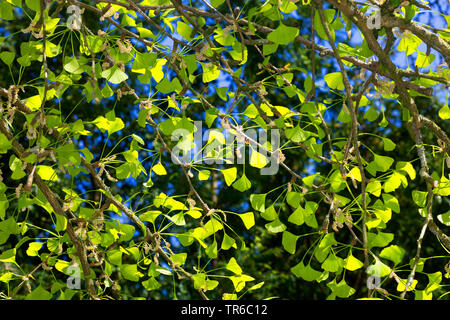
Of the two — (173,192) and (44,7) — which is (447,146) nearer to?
(44,7)

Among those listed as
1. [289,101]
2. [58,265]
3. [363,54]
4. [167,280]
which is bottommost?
[167,280]

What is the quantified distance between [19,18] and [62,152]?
5.27 ft

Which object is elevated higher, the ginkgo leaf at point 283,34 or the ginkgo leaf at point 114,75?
the ginkgo leaf at point 283,34

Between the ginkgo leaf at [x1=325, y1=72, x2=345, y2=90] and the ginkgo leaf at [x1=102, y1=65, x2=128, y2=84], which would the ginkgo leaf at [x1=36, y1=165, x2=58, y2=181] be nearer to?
the ginkgo leaf at [x1=102, y1=65, x2=128, y2=84]

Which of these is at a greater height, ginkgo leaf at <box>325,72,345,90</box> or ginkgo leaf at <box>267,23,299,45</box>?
ginkgo leaf at <box>267,23,299,45</box>

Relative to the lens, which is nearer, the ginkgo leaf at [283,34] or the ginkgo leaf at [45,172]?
the ginkgo leaf at [283,34]

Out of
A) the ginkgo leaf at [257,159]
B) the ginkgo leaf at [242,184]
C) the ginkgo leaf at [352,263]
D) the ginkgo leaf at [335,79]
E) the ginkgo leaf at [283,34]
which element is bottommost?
the ginkgo leaf at [352,263]

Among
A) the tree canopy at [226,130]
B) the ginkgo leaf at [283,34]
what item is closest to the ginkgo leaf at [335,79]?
the tree canopy at [226,130]

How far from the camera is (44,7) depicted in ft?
2.50

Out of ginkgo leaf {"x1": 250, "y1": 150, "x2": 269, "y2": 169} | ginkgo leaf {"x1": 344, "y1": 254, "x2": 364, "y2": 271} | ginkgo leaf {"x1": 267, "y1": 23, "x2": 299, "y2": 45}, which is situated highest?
ginkgo leaf {"x1": 267, "y1": 23, "x2": 299, "y2": 45}

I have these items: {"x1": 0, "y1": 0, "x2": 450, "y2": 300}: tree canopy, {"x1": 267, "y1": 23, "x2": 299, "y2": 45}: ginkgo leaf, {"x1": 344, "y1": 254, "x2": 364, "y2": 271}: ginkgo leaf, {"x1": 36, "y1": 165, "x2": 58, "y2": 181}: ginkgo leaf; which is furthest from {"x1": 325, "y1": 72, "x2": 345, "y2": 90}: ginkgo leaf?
{"x1": 36, "y1": 165, "x2": 58, "y2": 181}: ginkgo leaf

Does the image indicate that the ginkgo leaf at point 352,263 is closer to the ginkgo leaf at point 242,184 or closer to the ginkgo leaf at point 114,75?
the ginkgo leaf at point 242,184
